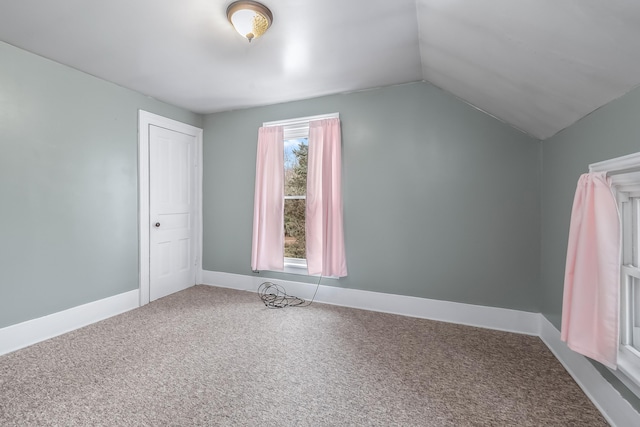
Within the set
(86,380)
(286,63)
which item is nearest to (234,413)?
(86,380)

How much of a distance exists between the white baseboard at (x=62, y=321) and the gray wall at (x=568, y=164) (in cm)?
414

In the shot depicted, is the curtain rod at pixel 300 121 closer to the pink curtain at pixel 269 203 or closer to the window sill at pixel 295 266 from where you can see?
the pink curtain at pixel 269 203

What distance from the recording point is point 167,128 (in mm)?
3695

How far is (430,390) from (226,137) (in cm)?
374

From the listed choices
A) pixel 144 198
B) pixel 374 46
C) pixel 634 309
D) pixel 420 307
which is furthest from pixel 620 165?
pixel 144 198

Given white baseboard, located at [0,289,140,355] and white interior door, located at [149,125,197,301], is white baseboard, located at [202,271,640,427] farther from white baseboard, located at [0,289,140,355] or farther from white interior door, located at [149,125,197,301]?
white baseboard, located at [0,289,140,355]

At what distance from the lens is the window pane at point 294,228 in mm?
3773

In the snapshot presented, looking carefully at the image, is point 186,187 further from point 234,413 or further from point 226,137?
point 234,413

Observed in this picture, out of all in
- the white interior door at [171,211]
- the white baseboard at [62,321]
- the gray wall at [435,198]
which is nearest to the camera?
the white baseboard at [62,321]

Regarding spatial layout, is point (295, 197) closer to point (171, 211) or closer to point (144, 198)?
point (171, 211)

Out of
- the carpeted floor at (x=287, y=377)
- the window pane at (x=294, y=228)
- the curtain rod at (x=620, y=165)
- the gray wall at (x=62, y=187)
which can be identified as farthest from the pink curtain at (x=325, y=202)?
the curtain rod at (x=620, y=165)

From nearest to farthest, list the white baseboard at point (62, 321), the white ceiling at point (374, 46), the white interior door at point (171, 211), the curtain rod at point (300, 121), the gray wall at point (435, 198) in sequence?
the white ceiling at point (374, 46)
the white baseboard at point (62, 321)
the gray wall at point (435, 198)
the curtain rod at point (300, 121)
the white interior door at point (171, 211)

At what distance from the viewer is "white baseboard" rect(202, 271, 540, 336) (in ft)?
8.93

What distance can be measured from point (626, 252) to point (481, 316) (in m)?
1.47
